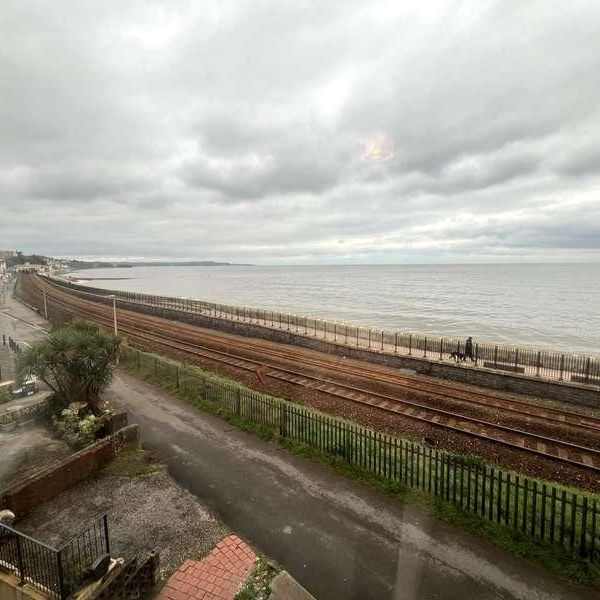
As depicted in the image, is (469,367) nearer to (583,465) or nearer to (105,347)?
(583,465)

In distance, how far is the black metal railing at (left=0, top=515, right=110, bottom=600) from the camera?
5922 mm

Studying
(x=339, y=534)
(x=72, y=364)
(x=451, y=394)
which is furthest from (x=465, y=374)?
(x=72, y=364)

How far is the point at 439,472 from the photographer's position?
1008 centimetres

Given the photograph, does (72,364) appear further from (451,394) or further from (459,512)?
(451,394)

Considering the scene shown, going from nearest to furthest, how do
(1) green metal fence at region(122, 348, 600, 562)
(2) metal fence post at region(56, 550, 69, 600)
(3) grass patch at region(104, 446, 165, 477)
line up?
1. (2) metal fence post at region(56, 550, 69, 600)
2. (1) green metal fence at region(122, 348, 600, 562)
3. (3) grass patch at region(104, 446, 165, 477)

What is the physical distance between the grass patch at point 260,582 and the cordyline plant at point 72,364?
31.6 ft

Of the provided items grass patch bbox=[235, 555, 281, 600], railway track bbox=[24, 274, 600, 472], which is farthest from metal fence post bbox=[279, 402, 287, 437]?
railway track bbox=[24, 274, 600, 472]

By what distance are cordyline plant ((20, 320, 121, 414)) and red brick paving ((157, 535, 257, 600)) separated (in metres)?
8.72

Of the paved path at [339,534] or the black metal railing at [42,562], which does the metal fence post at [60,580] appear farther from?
the paved path at [339,534]

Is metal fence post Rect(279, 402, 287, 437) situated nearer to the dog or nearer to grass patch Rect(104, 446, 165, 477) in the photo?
grass patch Rect(104, 446, 165, 477)

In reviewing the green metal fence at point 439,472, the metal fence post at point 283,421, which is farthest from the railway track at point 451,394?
the metal fence post at point 283,421

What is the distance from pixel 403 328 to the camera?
50.2m

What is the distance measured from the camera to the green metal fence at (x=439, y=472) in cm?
717

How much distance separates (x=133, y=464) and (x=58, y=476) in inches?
70.1
